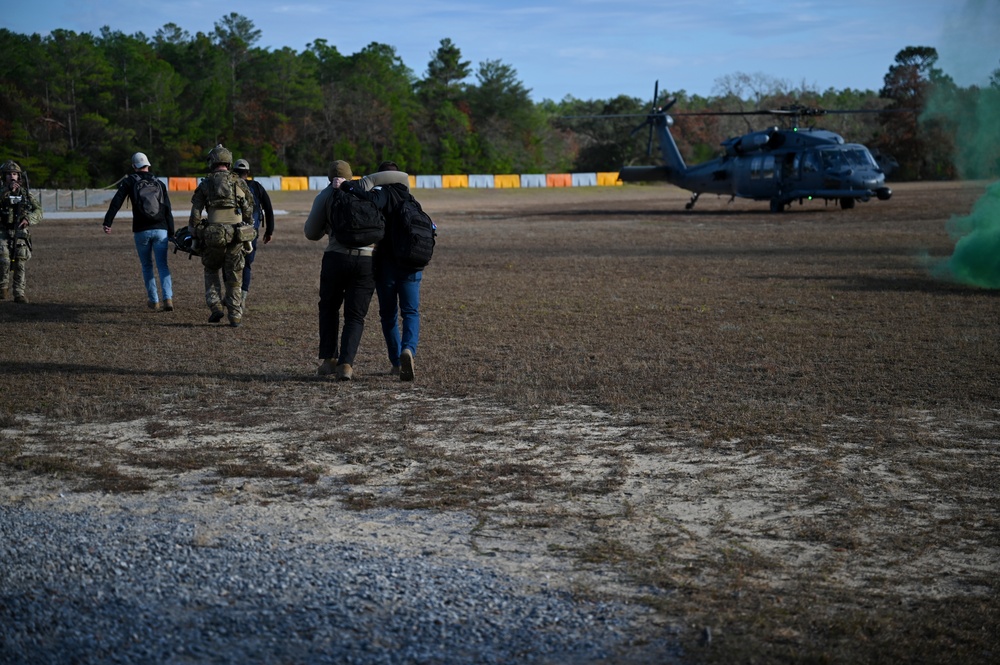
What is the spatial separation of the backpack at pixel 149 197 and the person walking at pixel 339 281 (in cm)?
473

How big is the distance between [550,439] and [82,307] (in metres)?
9.36

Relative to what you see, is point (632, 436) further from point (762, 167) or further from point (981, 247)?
point (762, 167)

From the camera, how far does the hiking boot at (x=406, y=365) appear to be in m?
9.05

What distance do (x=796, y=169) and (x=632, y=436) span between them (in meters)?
31.7

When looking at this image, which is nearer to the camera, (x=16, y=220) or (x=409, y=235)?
(x=409, y=235)

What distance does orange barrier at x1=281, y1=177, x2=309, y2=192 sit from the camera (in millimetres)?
77938

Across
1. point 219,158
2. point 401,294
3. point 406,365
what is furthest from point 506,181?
point 406,365

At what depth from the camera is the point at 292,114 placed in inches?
3829

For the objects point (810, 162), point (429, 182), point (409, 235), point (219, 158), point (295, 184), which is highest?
point (429, 182)

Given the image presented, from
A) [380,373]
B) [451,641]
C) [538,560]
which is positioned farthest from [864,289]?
[451,641]

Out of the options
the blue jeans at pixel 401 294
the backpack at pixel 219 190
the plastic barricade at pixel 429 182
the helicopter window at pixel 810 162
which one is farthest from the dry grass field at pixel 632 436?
the plastic barricade at pixel 429 182

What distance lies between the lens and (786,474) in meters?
6.20

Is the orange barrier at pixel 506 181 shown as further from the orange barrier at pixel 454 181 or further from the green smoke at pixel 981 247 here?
the green smoke at pixel 981 247

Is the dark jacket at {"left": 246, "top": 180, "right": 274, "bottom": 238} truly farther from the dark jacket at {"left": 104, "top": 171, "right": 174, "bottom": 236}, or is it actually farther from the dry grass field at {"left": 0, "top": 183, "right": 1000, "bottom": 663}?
the dry grass field at {"left": 0, "top": 183, "right": 1000, "bottom": 663}
